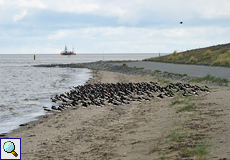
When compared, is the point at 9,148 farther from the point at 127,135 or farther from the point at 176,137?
the point at 176,137

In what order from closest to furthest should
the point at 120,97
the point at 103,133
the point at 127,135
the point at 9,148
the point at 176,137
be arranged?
the point at 176,137 < the point at 9,148 < the point at 127,135 < the point at 103,133 < the point at 120,97

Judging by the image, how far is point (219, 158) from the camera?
15.9ft

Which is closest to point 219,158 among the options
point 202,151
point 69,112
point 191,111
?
point 202,151

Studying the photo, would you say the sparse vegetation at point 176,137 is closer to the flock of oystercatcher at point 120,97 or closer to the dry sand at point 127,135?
the dry sand at point 127,135

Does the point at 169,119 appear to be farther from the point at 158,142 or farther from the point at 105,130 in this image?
the point at 158,142

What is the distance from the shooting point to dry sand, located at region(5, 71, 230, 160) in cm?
581

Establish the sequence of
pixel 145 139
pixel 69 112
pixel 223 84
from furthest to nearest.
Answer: pixel 223 84
pixel 69 112
pixel 145 139

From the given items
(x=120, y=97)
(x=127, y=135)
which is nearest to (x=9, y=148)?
(x=127, y=135)

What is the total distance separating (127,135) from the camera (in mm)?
7738

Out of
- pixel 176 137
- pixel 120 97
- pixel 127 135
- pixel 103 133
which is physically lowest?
pixel 103 133

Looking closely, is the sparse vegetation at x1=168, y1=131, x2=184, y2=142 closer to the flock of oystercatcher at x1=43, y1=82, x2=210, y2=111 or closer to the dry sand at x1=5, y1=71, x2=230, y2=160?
the dry sand at x1=5, y1=71, x2=230, y2=160

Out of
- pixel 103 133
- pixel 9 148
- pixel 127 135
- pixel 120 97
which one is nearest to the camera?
pixel 9 148

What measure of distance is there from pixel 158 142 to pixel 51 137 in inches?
157

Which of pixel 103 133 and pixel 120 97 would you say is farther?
pixel 120 97
